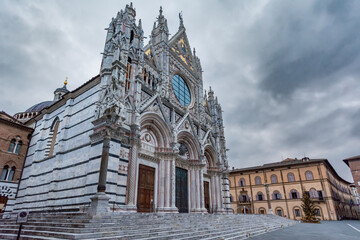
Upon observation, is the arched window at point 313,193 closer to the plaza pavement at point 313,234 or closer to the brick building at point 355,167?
the brick building at point 355,167

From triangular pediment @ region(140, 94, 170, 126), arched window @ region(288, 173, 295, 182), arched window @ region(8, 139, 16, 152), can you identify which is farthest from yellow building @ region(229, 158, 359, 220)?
arched window @ region(8, 139, 16, 152)

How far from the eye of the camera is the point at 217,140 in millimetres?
25438

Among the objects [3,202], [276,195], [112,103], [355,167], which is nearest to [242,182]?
[276,195]

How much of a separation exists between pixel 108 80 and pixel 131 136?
12.6 ft

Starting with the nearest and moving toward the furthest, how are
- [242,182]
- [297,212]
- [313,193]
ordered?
[313,193] → [297,212] → [242,182]

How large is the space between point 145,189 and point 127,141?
387cm

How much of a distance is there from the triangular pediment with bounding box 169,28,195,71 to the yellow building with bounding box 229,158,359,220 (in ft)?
78.0

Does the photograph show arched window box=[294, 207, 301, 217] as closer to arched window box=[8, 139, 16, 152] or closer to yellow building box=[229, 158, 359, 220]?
yellow building box=[229, 158, 359, 220]

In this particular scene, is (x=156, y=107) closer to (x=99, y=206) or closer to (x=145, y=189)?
(x=145, y=189)

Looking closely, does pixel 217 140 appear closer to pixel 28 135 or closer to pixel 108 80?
pixel 108 80

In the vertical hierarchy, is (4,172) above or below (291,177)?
below

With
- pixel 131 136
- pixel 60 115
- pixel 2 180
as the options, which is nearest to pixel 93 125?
pixel 131 136

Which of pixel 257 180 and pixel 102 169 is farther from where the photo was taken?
pixel 257 180

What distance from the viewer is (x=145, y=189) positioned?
14742 mm
